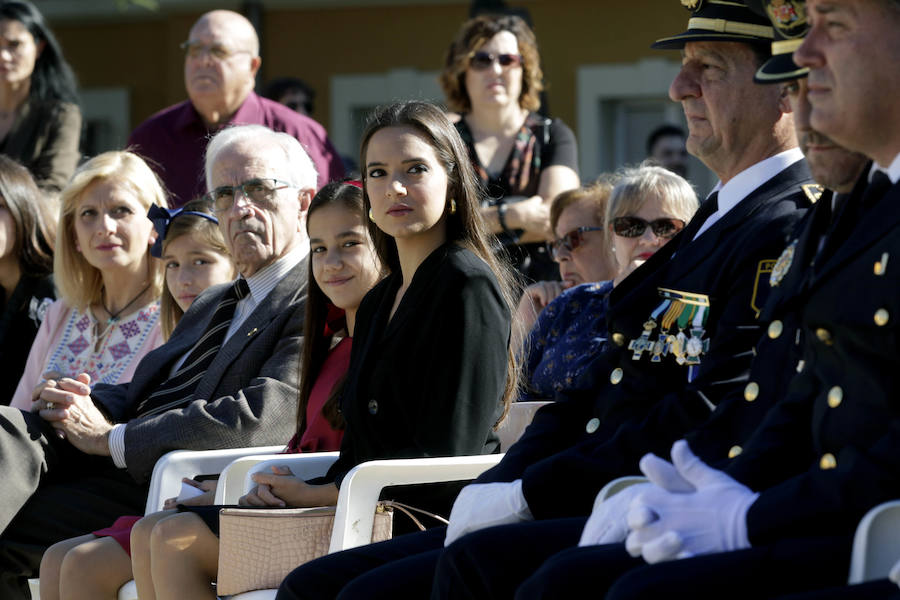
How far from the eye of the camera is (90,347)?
18.6ft

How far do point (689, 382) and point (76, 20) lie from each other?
37.4 ft

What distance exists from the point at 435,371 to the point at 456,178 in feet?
2.10

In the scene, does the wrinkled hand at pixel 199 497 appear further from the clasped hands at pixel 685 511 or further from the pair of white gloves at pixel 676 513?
the clasped hands at pixel 685 511

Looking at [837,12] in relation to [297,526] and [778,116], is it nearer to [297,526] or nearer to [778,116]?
[778,116]

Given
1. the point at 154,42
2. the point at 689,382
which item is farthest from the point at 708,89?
the point at 154,42

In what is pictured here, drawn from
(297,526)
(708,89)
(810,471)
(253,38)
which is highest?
(253,38)

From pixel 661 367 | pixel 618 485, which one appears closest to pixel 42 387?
pixel 661 367

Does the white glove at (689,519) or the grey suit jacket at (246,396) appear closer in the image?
the white glove at (689,519)

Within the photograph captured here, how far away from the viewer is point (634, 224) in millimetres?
4656

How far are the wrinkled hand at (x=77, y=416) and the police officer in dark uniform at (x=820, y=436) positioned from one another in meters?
2.66

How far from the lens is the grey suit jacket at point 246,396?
→ 14.8 ft

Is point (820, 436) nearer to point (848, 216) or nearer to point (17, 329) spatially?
point (848, 216)

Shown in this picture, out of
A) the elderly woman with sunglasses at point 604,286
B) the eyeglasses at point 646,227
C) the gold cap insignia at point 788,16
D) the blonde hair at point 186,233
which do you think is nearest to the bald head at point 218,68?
the blonde hair at point 186,233

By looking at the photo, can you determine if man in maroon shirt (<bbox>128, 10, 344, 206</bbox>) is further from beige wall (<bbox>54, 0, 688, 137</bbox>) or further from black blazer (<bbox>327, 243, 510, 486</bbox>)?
beige wall (<bbox>54, 0, 688, 137</bbox>)
